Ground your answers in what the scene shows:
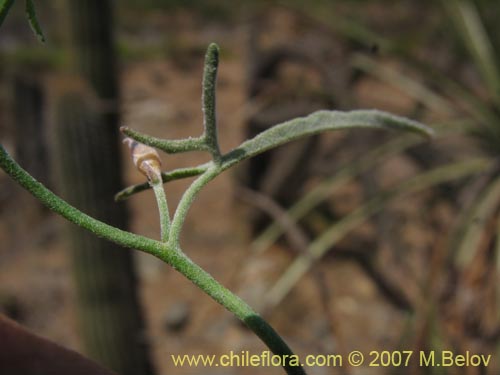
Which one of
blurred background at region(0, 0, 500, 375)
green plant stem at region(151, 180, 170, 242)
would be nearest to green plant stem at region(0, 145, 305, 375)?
green plant stem at region(151, 180, 170, 242)

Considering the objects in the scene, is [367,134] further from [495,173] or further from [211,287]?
[211,287]

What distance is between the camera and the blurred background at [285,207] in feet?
4.31

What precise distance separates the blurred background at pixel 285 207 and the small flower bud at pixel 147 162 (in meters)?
0.62

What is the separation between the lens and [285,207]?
270cm

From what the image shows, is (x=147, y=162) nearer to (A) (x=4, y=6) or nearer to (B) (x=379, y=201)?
(A) (x=4, y=6)

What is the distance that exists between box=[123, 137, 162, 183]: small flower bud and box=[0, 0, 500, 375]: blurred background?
2.04ft

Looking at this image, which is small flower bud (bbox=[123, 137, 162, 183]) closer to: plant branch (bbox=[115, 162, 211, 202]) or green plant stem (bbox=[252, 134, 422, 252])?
plant branch (bbox=[115, 162, 211, 202])

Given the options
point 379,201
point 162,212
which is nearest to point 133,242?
point 162,212

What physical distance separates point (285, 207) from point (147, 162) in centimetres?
229

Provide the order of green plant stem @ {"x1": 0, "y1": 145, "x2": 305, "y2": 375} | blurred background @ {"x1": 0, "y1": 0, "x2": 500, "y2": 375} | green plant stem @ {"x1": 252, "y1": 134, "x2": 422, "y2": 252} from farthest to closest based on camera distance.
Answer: green plant stem @ {"x1": 252, "y1": 134, "x2": 422, "y2": 252} < blurred background @ {"x1": 0, "y1": 0, "x2": 500, "y2": 375} < green plant stem @ {"x1": 0, "y1": 145, "x2": 305, "y2": 375}

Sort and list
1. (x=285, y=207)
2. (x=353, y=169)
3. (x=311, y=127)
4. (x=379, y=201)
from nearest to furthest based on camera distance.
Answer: (x=311, y=127) < (x=379, y=201) < (x=353, y=169) < (x=285, y=207)

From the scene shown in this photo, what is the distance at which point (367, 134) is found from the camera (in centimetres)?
208

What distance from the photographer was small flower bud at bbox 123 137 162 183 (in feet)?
1.35

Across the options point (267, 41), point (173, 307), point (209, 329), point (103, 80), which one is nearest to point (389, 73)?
point (103, 80)
